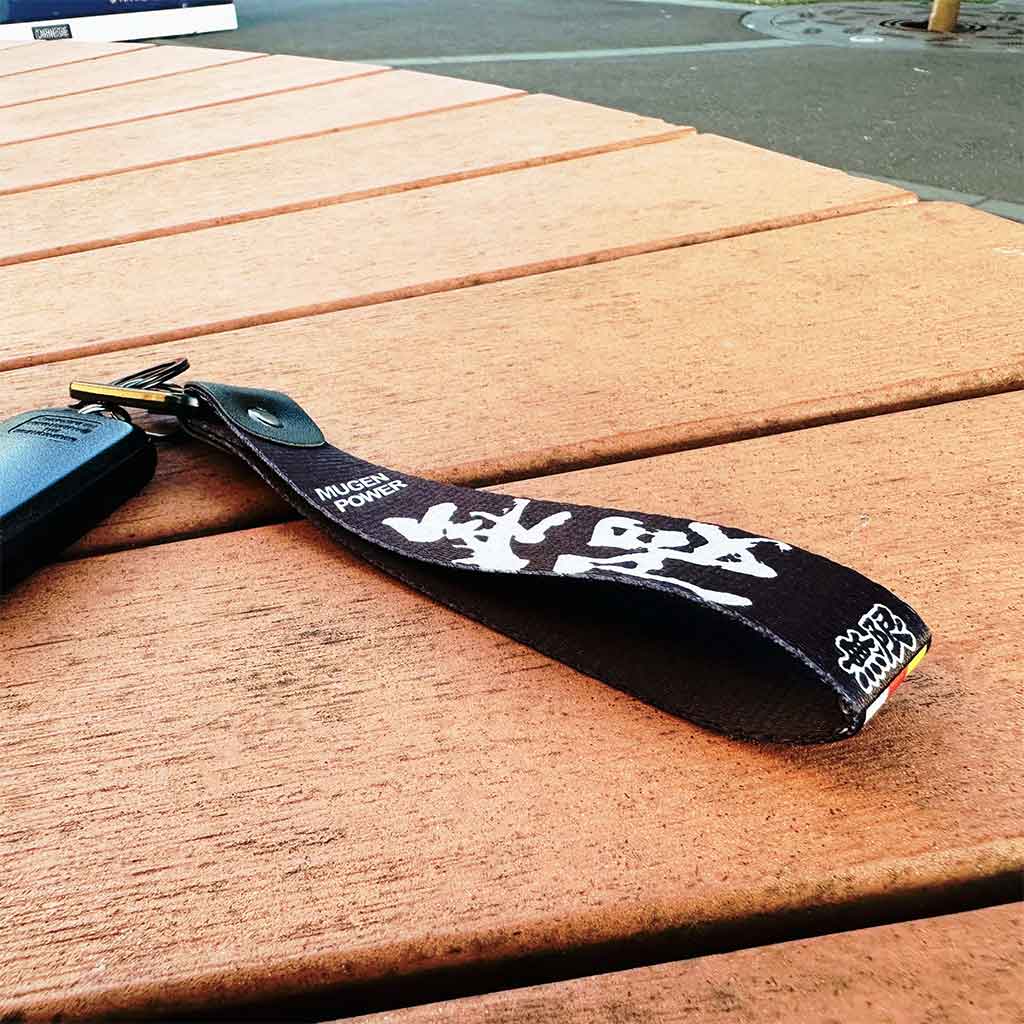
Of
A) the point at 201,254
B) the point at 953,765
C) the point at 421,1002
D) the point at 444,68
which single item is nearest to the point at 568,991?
the point at 421,1002

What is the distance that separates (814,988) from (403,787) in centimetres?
13

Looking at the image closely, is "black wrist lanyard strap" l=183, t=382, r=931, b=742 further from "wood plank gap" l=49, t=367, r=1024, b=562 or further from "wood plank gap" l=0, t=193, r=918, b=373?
"wood plank gap" l=0, t=193, r=918, b=373

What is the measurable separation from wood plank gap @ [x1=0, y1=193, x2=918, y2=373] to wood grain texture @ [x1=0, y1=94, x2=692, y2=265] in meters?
0.26

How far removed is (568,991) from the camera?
30cm

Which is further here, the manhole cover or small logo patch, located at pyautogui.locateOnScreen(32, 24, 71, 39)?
small logo patch, located at pyautogui.locateOnScreen(32, 24, 71, 39)

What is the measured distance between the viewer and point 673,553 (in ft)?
1.38

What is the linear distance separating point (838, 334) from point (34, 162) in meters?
0.99

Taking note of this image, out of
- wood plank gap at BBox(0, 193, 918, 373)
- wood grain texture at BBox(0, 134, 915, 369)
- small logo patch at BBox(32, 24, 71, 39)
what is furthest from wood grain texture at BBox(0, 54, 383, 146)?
small logo patch at BBox(32, 24, 71, 39)

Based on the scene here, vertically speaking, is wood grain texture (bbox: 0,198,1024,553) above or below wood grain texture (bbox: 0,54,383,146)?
above

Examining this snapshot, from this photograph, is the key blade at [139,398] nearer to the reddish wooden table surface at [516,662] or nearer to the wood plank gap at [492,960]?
the reddish wooden table surface at [516,662]

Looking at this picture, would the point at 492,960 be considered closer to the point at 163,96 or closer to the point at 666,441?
the point at 666,441

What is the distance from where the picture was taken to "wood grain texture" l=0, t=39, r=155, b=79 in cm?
190

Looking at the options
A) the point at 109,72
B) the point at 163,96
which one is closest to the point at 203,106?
the point at 163,96

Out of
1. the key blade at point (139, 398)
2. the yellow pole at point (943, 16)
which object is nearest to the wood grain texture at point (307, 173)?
the key blade at point (139, 398)
